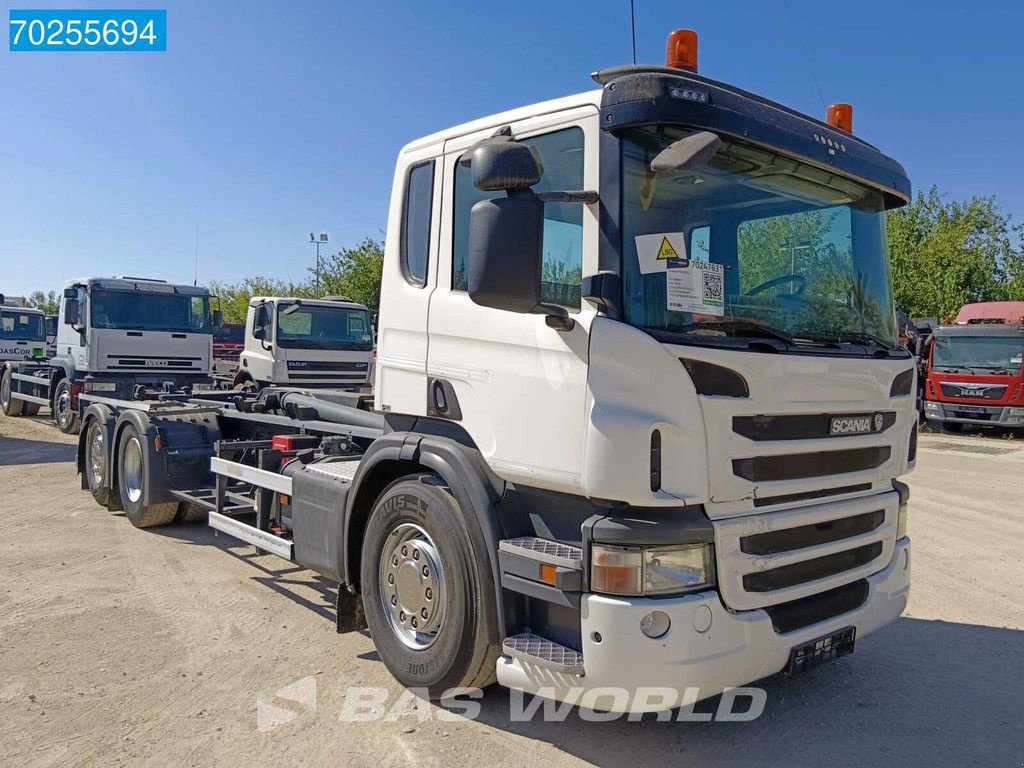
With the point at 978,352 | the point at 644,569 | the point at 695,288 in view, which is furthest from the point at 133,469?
the point at 978,352

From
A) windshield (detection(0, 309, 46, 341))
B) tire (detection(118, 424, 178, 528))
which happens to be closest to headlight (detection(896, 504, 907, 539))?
tire (detection(118, 424, 178, 528))

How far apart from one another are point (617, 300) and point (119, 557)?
5185mm

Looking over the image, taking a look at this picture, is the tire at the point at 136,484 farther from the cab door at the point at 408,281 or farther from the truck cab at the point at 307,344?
the truck cab at the point at 307,344

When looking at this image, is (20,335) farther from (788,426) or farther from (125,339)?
(788,426)

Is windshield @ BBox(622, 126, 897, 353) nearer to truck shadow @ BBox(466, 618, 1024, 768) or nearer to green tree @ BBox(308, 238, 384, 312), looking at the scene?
truck shadow @ BBox(466, 618, 1024, 768)

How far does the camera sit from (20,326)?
21719mm

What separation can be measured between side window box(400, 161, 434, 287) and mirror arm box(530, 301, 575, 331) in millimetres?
1011

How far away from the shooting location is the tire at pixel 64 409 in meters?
15.2

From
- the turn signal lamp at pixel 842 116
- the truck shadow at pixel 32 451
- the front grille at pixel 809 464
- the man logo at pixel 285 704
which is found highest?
the turn signal lamp at pixel 842 116

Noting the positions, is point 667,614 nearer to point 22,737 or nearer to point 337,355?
point 22,737

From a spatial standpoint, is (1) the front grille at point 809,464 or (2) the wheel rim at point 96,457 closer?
(1) the front grille at point 809,464

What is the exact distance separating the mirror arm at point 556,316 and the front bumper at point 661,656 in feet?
3.42

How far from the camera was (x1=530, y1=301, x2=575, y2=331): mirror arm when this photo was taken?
316cm

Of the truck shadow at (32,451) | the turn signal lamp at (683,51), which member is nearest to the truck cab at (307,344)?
the truck shadow at (32,451)
